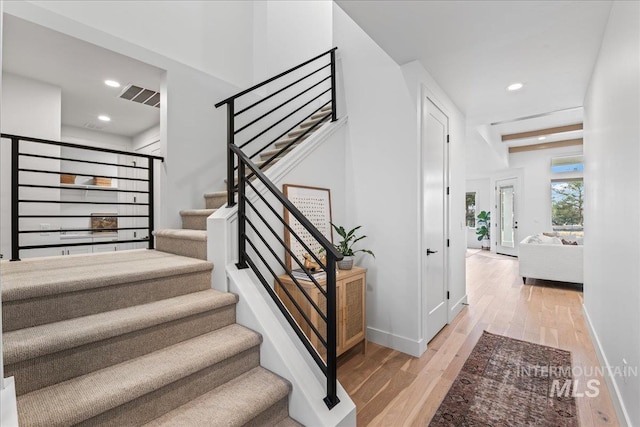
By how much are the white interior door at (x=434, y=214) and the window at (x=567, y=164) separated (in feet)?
20.8

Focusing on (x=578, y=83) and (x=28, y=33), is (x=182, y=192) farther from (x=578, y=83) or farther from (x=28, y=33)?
(x=578, y=83)

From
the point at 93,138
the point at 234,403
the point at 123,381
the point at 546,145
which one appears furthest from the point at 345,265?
the point at 546,145

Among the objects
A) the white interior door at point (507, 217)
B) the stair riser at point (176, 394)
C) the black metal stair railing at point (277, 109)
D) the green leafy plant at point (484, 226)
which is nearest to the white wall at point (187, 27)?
the black metal stair railing at point (277, 109)

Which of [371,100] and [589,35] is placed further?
[371,100]

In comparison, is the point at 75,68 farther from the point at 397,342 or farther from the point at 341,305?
the point at 397,342

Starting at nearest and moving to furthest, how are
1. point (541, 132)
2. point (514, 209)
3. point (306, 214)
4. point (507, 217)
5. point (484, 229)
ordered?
point (306, 214) → point (541, 132) → point (514, 209) → point (507, 217) → point (484, 229)

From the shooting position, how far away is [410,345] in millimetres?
2721

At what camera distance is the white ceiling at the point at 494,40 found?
2.02m

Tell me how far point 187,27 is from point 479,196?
10038 mm

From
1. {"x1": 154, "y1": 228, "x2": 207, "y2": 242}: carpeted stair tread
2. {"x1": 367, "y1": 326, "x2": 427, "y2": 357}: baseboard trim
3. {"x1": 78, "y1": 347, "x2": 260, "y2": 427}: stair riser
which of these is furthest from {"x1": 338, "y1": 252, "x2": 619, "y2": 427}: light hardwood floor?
{"x1": 154, "y1": 228, "x2": 207, "y2": 242}: carpeted stair tread

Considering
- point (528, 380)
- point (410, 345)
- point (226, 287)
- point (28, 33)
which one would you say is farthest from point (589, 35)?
point (28, 33)

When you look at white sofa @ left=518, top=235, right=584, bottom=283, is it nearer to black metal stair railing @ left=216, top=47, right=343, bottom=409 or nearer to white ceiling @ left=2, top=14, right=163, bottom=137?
black metal stair railing @ left=216, top=47, right=343, bottom=409

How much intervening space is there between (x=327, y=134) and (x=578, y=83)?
8.99ft

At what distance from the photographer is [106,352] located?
141cm
